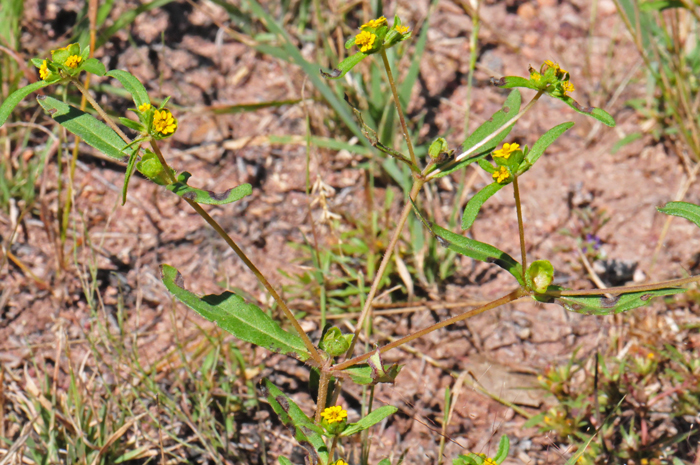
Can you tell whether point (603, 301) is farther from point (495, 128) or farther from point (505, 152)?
point (495, 128)

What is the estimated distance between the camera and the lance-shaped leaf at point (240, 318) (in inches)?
64.7

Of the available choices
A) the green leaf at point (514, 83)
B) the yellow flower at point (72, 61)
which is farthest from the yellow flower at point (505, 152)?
the yellow flower at point (72, 61)

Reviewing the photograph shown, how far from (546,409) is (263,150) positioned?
2.01m

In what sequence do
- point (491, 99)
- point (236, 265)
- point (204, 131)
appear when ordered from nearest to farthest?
1. point (236, 265)
2. point (204, 131)
3. point (491, 99)

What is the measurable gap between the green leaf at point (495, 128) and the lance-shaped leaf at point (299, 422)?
3.12 ft

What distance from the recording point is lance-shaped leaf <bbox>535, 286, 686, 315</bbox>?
1568mm

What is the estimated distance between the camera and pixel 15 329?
8.96 feet

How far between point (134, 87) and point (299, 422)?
1.04 meters

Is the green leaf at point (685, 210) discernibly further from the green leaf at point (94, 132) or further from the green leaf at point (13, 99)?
the green leaf at point (13, 99)

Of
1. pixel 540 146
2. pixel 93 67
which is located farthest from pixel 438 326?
pixel 93 67

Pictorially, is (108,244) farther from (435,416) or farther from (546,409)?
(546,409)

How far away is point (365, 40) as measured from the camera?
1658mm

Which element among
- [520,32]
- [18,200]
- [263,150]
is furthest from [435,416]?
[520,32]

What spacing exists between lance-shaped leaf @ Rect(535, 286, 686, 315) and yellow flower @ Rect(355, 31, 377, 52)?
2.67 ft
